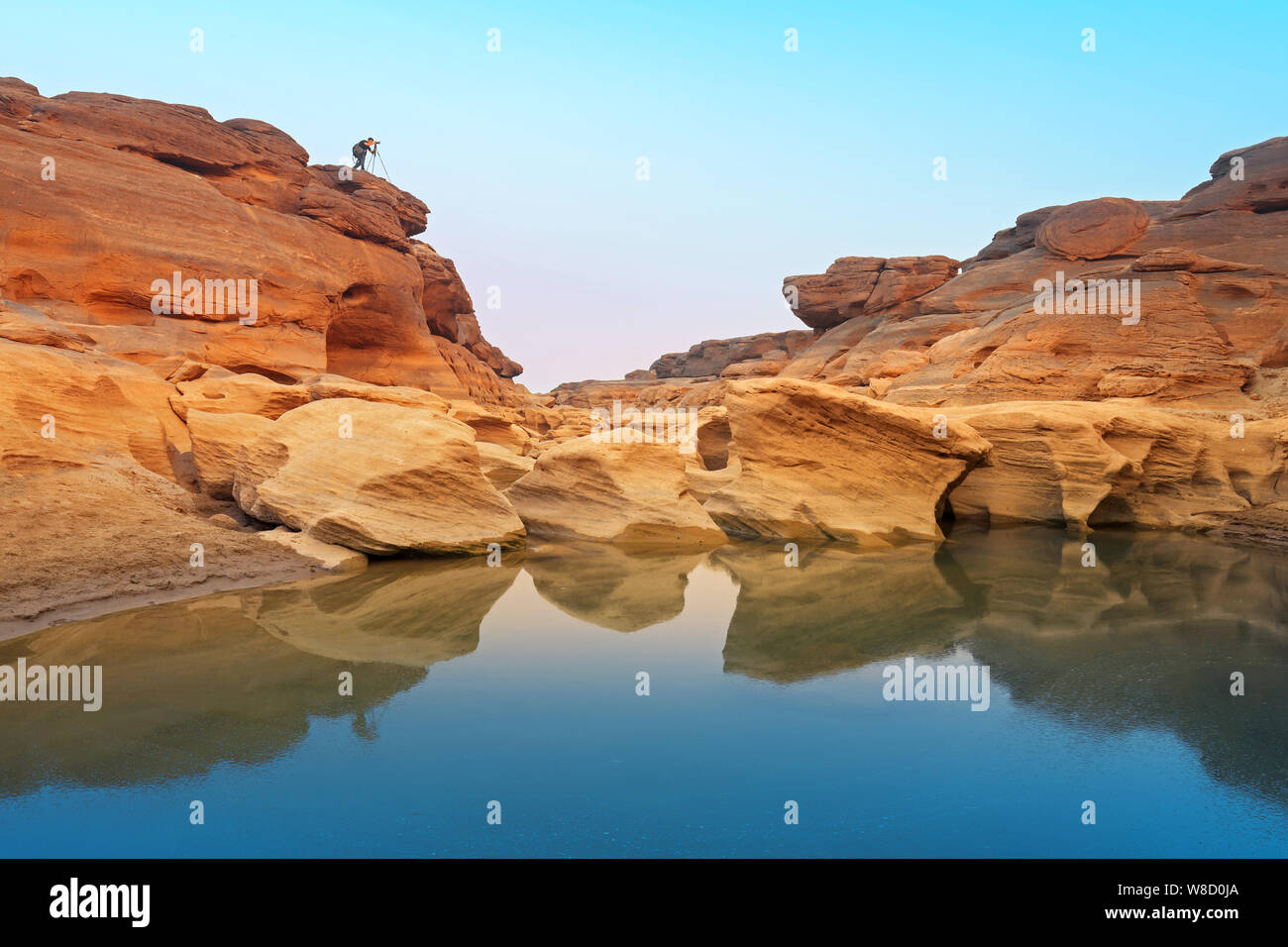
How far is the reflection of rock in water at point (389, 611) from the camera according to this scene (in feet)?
19.9

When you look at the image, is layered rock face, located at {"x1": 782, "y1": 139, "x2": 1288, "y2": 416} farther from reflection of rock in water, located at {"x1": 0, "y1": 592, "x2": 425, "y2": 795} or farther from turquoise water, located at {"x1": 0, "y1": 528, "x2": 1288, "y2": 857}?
reflection of rock in water, located at {"x1": 0, "y1": 592, "x2": 425, "y2": 795}

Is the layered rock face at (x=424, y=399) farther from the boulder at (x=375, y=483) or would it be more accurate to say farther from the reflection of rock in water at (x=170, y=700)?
the reflection of rock in water at (x=170, y=700)

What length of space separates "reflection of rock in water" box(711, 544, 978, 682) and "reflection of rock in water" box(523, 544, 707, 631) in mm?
707

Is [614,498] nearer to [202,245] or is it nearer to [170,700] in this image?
[170,700]

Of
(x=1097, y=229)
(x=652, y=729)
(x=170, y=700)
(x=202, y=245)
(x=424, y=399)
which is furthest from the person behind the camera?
(x=1097, y=229)

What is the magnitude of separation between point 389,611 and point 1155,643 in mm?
6466

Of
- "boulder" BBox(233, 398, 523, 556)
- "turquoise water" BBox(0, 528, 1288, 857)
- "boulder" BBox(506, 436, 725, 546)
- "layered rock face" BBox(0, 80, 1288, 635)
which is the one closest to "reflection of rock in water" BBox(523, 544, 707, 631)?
"turquoise water" BBox(0, 528, 1288, 857)

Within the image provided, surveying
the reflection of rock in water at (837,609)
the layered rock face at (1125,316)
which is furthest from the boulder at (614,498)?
the layered rock face at (1125,316)

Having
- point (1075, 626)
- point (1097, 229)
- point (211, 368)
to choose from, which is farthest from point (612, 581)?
point (1097, 229)

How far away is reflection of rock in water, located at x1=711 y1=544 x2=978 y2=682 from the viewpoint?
5996mm

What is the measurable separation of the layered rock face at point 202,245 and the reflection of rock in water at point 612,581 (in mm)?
11669

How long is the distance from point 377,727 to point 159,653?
7.54ft

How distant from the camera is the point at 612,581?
29.2 feet

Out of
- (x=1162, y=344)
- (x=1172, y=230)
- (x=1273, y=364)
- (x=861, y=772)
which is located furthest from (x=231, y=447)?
(x=1172, y=230)
